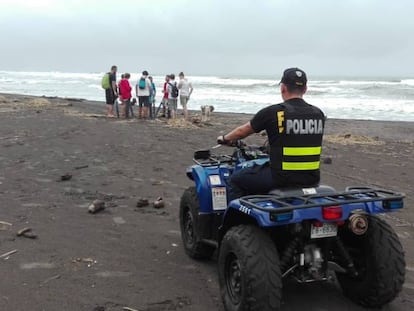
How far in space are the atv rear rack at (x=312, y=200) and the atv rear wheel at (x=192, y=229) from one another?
126 cm

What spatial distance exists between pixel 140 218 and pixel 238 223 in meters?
2.60

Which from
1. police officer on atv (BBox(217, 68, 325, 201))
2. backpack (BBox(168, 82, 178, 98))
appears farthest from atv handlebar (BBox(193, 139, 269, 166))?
backpack (BBox(168, 82, 178, 98))

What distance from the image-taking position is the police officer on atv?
3719mm

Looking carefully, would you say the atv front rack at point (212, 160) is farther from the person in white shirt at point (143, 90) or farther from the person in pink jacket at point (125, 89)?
the person in pink jacket at point (125, 89)

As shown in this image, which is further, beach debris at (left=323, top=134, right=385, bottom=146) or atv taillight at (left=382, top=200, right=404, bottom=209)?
beach debris at (left=323, top=134, right=385, bottom=146)

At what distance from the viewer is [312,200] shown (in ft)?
11.7

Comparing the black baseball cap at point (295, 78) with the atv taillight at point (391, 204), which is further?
the black baseball cap at point (295, 78)

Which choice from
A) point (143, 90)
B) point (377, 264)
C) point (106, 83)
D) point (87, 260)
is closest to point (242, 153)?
point (377, 264)

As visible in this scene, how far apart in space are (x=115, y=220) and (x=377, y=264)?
337 cm

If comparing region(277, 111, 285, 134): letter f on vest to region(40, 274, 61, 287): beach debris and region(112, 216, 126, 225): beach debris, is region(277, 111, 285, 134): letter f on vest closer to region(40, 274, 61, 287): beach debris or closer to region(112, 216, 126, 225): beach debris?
region(40, 274, 61, 287): beach debris

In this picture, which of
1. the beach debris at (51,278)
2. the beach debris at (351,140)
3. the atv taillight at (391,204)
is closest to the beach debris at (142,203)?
the beach debris at (51,278)

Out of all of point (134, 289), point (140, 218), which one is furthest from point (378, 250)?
point (140, 218)

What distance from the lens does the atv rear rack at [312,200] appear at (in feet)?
11.3

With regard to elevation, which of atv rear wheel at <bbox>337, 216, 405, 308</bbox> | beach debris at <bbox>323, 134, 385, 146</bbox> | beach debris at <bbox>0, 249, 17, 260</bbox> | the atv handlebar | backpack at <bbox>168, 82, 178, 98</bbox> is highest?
backpack at <bbox>168, 82, 178, 98</bbox>
